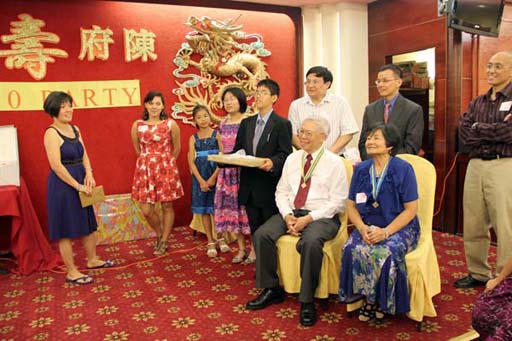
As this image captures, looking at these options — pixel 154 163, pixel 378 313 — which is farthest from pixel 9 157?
pixel 378 313

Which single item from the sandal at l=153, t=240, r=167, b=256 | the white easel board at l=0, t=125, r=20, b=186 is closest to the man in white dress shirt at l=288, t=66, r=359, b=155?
the sandal at l=153, t=240, r=167, b=256

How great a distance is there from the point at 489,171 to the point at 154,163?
264 cm

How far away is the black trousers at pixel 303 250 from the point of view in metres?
2.73

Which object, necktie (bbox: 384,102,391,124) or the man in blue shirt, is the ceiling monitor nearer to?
the man in blue shirt

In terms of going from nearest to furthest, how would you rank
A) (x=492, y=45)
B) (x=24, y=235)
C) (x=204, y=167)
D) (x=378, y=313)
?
(x=378, y=313), (x=24, y=235), (x=204, y=167), (x=492, y=45)

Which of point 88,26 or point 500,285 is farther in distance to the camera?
point 88,26

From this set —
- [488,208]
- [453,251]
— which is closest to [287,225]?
[488,208]

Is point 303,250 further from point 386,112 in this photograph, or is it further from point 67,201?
point 67,201

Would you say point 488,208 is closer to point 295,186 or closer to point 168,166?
point 295,186

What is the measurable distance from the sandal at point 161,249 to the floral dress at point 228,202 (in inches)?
23.3

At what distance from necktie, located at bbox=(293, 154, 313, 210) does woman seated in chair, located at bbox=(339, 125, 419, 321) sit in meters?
0.30

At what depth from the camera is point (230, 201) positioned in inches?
153

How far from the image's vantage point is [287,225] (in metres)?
2.97

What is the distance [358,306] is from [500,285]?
1.05 metres
